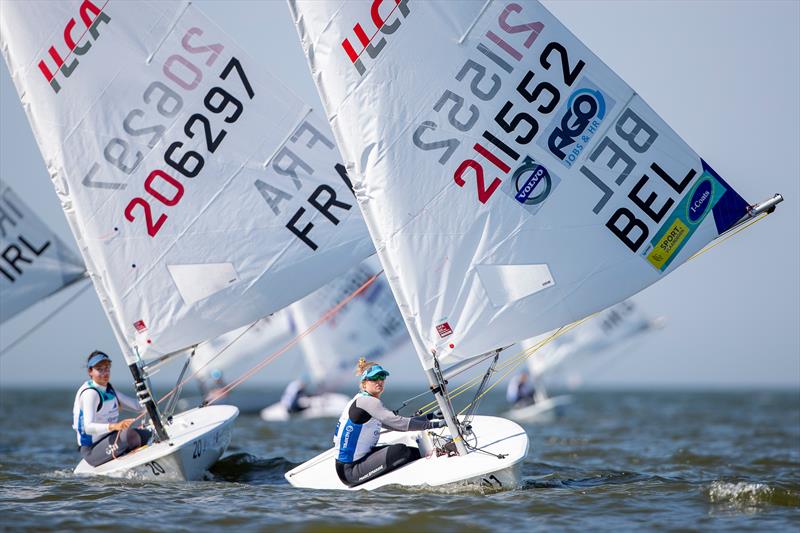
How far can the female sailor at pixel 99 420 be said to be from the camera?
30.2ft

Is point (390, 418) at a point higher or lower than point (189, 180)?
lower

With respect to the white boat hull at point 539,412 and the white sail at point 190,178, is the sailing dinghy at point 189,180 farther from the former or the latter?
the white boat hull at point 539,412

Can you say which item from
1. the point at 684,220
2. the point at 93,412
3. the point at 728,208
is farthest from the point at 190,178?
the point at 728,208

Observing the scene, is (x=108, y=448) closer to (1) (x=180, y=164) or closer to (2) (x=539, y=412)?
(1) (x=180, y=164)

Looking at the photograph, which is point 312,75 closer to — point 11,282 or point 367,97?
point 367,97

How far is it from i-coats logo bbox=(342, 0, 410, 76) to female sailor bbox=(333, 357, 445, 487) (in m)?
2.70

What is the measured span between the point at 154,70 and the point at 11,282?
425cm

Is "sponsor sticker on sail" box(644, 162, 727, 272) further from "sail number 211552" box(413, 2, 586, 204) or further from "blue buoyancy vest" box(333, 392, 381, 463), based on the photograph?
"blue buoyancy vest" box(333, 392, 381, 463)

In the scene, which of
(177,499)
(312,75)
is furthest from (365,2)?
(177,499)

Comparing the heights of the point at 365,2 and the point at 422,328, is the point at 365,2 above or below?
above

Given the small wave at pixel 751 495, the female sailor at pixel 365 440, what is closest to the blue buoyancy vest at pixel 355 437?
the female sailor at pixel 365 440

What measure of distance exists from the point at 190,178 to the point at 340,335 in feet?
46.4

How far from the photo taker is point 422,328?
832 centimetres

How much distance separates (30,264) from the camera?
12.4 metres
